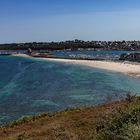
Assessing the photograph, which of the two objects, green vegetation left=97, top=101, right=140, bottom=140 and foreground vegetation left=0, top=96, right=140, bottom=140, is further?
foreground vegetation left=0, top=96, right=140, bottom=140

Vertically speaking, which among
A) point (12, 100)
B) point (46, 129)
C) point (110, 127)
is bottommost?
point (12, 100)

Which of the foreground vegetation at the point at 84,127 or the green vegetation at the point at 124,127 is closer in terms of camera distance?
the green vegetation at the point at 124,127

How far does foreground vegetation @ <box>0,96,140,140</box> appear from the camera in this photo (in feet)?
37.8

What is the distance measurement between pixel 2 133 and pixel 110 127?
802cm

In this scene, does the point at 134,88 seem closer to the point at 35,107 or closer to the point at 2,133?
the point at 35,107

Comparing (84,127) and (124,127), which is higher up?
(124,127)

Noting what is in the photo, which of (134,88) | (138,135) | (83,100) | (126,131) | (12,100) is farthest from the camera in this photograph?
(134,88)

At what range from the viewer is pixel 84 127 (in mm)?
18531

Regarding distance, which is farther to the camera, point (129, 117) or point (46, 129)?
point (46, 129)

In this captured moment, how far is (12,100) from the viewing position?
45188 millimetres

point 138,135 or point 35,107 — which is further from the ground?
point 138,135

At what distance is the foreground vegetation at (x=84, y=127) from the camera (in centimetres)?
1152

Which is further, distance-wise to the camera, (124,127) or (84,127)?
(84,127)

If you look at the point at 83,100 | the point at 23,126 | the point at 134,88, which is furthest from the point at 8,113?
the point at 134,88
